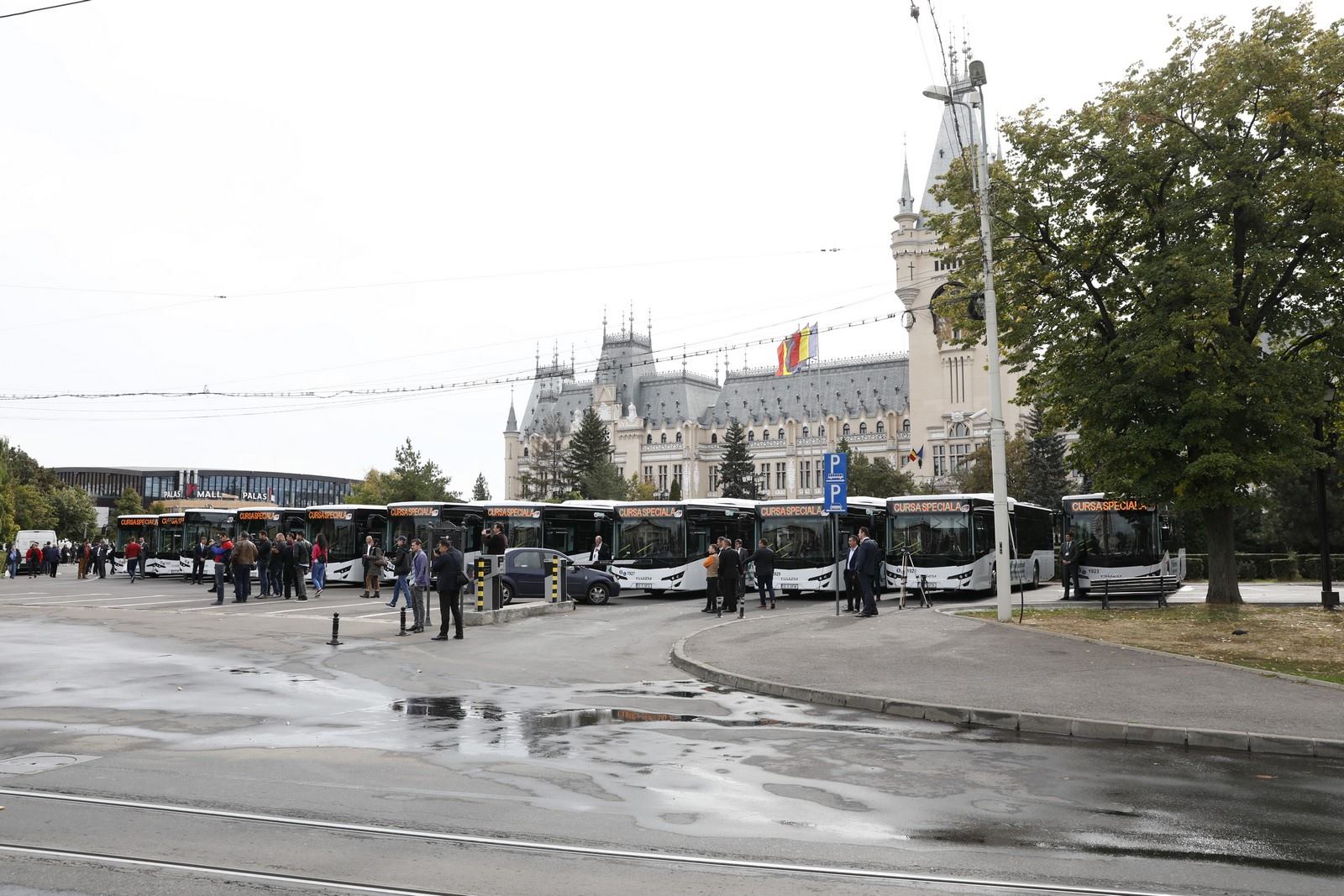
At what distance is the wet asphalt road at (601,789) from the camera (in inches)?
231

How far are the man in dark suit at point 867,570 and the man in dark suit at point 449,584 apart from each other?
8539 millimetres

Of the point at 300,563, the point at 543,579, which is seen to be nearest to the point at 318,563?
the point at 300,563

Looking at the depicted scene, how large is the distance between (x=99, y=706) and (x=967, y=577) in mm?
24552

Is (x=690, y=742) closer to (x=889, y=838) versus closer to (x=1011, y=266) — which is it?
(x=889, y=838)

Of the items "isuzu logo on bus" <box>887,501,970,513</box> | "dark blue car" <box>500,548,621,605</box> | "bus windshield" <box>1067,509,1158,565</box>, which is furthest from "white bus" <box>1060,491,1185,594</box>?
"dark blue car" <box>500,548,621,605</box>

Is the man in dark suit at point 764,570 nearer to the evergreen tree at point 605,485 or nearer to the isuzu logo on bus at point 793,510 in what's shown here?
the isuzu logo on bus at point 793,510

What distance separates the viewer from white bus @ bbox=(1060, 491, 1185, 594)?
1227 inches

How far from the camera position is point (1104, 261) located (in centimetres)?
2642

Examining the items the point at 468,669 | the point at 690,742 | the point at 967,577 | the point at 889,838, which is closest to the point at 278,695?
the point at 468,669

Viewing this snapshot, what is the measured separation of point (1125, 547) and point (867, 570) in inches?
486

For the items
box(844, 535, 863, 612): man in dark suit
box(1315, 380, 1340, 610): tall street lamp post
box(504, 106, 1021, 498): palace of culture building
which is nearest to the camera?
box(844, 535, 863, 612): man in dark suit

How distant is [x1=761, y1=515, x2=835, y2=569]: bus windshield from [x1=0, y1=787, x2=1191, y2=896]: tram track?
27.1 metres

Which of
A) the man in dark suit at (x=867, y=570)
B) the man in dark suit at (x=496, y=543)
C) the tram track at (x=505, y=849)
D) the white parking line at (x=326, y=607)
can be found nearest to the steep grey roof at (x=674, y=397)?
the white parking line at (x=326, y=607)

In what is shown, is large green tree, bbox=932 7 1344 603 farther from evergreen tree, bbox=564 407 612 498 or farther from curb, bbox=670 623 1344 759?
evergreen tree, bbox=564 407 612 498
